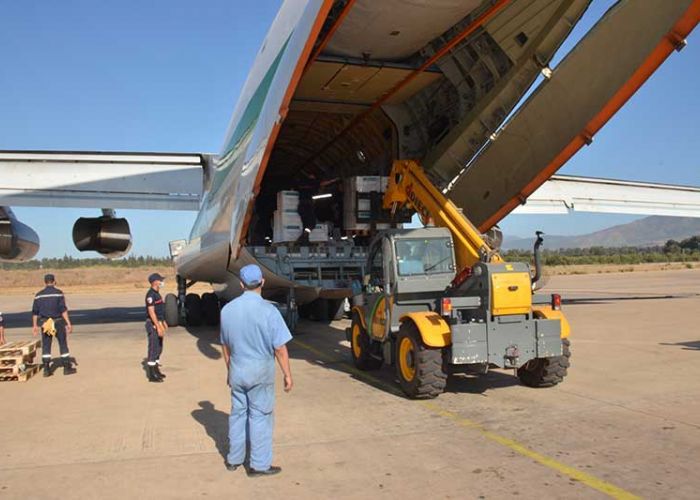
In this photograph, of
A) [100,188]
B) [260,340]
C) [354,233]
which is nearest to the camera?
[260,340]

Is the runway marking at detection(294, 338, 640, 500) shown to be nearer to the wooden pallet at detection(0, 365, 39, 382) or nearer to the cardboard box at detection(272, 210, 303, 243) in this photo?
the cardboard box at detection(272, 210, 303, 243)

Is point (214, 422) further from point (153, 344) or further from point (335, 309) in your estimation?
point (335, 309)

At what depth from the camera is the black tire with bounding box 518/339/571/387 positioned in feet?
25.9

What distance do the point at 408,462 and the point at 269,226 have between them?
1242cm

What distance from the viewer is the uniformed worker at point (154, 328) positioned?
30.2 ft

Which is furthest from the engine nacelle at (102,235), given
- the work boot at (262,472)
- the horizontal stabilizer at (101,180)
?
the work boot at (262,472)

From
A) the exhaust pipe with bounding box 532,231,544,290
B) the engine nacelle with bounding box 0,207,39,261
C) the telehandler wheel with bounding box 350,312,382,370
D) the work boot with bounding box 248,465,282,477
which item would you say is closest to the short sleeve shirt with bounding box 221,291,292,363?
the work boot with bounding box 248,465,282,477

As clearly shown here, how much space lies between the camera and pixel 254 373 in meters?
5.00

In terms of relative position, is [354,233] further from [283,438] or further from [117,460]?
[117,460]

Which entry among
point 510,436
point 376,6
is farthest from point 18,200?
point 510,436

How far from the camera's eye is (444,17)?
8.58m

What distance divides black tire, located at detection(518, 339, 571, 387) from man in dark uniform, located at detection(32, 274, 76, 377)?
716 centimetres

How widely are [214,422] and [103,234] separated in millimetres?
13145

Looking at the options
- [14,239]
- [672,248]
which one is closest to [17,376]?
[14,239]
